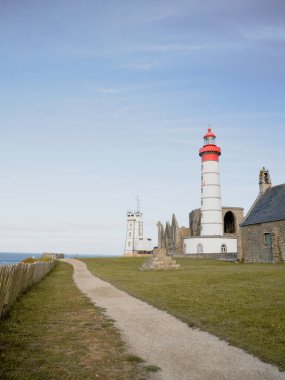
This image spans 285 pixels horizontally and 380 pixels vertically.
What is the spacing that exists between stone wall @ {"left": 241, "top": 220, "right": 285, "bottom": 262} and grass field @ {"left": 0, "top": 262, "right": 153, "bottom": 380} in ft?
88.4

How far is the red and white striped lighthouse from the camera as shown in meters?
48.9

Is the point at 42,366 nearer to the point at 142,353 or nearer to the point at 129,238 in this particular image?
the point at 142,353

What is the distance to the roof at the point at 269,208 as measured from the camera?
34.3 m

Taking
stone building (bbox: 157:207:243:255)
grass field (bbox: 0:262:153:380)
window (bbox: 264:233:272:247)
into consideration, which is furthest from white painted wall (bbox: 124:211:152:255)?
grass field (bbox: 0:262:153:380)

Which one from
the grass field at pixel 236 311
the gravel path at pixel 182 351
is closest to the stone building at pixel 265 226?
the grass field at pixel 236 311

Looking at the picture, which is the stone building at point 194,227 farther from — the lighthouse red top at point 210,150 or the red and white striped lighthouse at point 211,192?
the lighthouse red top at point 210,150

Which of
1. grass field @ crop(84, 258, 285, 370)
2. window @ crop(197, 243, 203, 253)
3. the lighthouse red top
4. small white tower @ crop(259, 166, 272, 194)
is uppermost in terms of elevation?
the lighthouse red top

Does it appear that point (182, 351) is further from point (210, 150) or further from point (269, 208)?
point (210, 150)

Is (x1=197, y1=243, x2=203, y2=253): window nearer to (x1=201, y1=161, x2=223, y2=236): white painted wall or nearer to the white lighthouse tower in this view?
the white lighthouse tower

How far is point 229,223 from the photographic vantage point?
194ft

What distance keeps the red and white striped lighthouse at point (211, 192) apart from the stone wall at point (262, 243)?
10207 mm

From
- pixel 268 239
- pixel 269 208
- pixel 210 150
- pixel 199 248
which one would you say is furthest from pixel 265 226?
pixel 210 150

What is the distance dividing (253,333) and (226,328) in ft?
2.32

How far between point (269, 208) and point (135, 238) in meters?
59.9
